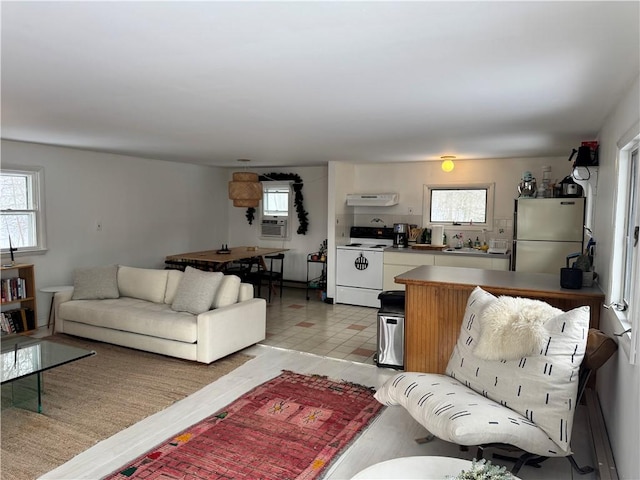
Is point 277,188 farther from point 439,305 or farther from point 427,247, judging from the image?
point 439,305

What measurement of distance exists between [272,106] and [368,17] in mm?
1583

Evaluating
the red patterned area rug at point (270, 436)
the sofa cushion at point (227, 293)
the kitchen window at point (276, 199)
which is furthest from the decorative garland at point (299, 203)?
the red patterned area rug at point (270, 436)

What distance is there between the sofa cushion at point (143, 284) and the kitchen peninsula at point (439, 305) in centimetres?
283

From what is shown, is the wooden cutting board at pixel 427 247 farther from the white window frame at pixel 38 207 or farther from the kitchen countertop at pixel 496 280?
the white window frame at pixel 38 207

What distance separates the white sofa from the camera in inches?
166

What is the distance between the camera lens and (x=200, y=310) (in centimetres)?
438

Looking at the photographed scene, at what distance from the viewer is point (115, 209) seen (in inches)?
253

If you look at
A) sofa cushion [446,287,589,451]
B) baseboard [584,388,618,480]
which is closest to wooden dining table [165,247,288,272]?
sofa cushion [446,287,589,451]

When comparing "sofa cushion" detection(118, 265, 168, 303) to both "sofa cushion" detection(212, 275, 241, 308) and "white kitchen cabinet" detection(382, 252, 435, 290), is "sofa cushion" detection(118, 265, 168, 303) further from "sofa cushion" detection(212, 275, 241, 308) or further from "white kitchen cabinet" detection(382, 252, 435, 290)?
"white kitchen cabinet" detection(382, 252, 435, 290)

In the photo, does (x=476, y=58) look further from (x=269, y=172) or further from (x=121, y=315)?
(x=269, y=172)

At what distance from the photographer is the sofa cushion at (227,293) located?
457 centimetres

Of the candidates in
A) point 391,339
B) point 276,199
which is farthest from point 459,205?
point 276,199

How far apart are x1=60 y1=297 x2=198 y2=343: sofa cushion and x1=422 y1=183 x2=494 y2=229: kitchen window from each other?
414 centimetres

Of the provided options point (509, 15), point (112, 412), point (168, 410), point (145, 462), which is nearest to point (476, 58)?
point (509, 15)
